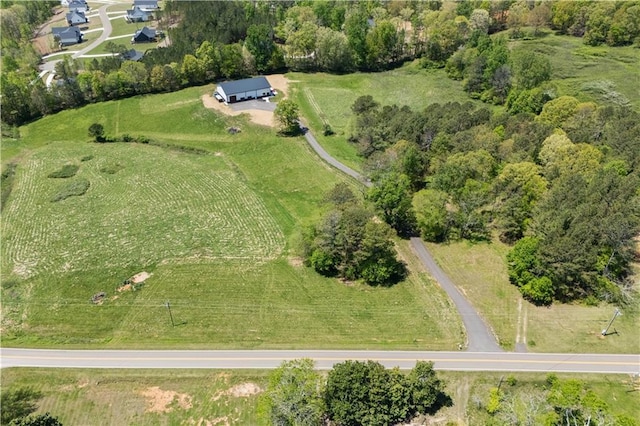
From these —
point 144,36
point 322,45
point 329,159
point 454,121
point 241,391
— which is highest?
point 322,45

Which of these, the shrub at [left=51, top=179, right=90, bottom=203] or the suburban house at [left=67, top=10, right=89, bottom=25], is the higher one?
the suburban house at [left=67, top=10, right=89, bottom=25]

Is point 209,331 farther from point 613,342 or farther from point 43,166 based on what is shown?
point 43,166

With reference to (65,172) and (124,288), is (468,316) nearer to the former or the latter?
(124,288)

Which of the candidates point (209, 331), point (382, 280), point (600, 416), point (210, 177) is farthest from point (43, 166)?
point (600, 416)

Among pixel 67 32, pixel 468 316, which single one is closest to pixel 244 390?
pixel 468 316

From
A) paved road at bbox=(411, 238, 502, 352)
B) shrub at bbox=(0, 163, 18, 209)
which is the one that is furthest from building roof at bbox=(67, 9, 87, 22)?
paved road at bbox=(411, 238, 502, 352)

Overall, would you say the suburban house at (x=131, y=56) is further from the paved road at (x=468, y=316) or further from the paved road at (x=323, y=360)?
the paved road at (x=468, y=316)

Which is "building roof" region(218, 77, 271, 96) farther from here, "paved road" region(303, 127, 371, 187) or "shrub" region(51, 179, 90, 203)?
"shrub" region(51, 179, 90, 203)
